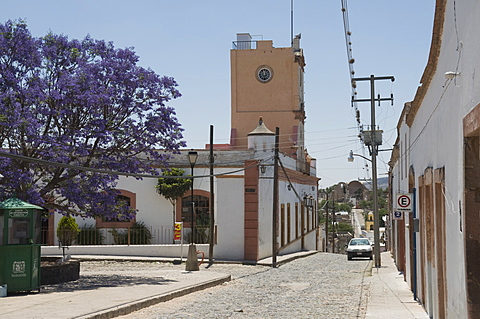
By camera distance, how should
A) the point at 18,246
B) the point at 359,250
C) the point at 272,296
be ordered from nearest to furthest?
the point at 18,246, the point at 272,296, the point at 359,250

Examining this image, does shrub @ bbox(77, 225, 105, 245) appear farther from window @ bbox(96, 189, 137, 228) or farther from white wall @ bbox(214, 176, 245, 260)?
white wall @ bbox(214, 176, 245, 260)

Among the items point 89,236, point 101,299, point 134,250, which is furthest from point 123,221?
point 101,299

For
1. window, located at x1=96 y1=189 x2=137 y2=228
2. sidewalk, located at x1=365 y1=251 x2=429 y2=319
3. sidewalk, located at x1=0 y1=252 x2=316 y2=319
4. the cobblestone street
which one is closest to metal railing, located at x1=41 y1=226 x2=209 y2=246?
window, located at x1=96 y1=189 x2=137 y2=228

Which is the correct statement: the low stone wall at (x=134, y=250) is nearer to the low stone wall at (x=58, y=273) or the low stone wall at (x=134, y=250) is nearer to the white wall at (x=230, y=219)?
the white wall at (x=230, y=219)

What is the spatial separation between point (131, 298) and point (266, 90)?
1316 inches

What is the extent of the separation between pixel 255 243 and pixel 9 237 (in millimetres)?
17131

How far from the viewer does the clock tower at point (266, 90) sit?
151 feet

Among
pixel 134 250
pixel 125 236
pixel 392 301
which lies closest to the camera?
pixel 392 301

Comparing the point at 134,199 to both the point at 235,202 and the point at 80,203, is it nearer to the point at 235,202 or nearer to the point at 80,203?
the point at 235,202

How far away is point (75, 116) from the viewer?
18.2 m

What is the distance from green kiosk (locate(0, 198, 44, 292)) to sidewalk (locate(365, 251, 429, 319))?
7.44 meters

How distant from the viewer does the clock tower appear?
4603 cm

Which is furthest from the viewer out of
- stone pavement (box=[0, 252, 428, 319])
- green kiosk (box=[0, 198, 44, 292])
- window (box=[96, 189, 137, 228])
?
window (box=[96, 189, 137, 228])

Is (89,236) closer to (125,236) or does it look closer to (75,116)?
(125,236)
